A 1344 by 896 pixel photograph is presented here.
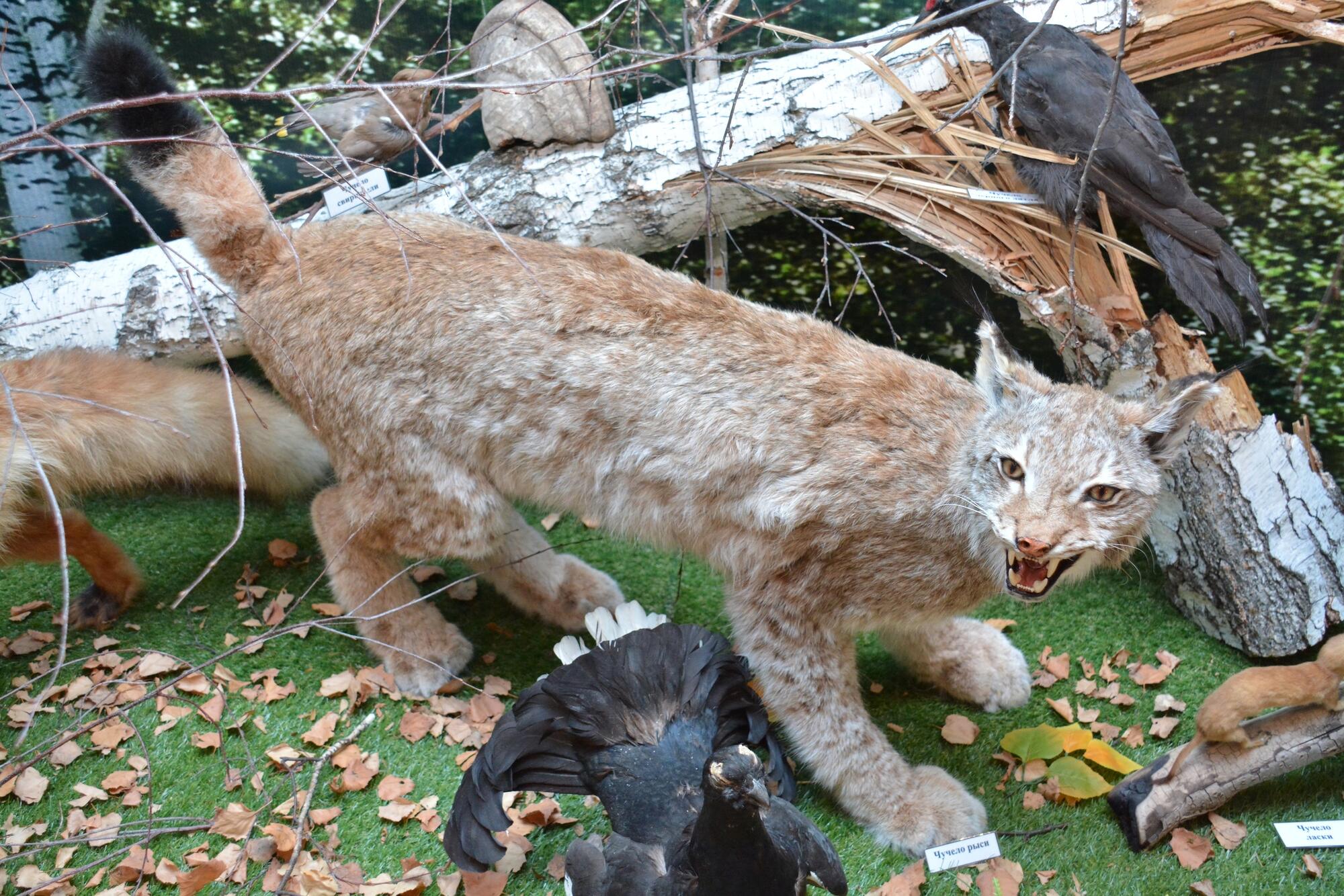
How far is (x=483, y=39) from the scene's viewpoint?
4203 mm

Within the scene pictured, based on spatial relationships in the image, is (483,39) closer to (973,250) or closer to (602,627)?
(973,250)

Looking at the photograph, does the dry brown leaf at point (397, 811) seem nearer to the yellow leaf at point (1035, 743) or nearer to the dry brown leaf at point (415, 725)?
the dry brown leaf at point (415, 725)

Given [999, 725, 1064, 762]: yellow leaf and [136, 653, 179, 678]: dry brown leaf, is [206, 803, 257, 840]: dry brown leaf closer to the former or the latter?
[136, 653, 179, 678]: dry brown leaf

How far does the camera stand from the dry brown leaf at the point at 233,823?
10.3 ft

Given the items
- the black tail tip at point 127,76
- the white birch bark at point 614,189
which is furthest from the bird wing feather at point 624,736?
the black tail tip at point 127,76

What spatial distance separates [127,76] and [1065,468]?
312cm

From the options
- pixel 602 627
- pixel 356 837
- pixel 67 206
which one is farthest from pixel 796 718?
pixel 67 206

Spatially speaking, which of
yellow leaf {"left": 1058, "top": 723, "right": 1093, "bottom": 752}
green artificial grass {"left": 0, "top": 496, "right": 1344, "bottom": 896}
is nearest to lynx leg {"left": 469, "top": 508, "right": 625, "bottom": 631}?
green artificial grass {"left": 0, "top": 496, "right": 1344, "bottom": 896}

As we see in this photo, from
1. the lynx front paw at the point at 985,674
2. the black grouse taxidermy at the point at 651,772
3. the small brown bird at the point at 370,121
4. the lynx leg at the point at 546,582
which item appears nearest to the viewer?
the black grouse taxidermy at the point at 651,772

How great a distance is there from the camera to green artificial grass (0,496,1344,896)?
307 cm

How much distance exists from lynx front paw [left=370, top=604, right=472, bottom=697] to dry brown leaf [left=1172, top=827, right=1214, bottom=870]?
8.29 ft

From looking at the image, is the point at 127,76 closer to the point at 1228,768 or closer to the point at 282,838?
the point at 282,838

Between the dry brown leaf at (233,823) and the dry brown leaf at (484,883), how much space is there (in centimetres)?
72

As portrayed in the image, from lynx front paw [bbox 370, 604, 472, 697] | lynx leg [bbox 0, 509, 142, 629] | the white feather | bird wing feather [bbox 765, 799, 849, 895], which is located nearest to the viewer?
bird wing feather [bbox 765, 799, 849, 895]
